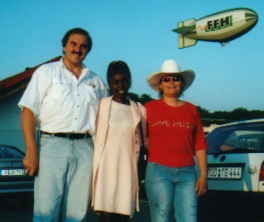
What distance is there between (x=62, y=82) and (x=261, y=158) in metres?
2.95

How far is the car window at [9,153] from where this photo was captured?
10.1 m

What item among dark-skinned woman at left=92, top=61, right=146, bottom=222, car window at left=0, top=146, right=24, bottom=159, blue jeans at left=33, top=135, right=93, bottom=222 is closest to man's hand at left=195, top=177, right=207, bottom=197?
dark-skinned woman at left=92, top=61, right=146, bottom=222

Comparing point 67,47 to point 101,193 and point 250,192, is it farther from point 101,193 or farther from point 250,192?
point 250,192

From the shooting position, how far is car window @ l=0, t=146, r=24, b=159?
10125 mm

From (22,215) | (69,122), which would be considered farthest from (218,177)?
(22,215)

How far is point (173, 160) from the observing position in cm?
434

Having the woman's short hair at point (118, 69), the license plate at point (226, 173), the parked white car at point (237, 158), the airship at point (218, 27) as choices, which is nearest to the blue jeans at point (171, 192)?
the woman's short hair at point (118, 69)

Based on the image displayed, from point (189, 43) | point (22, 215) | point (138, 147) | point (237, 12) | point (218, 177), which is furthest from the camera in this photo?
point (189, 43)

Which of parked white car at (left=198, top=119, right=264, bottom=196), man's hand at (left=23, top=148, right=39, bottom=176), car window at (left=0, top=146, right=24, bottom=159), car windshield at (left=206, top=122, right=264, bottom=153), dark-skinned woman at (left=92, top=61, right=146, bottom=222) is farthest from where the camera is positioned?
car window at (left=0, top=146, right=24, bottom=159)

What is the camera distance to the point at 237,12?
34031mm

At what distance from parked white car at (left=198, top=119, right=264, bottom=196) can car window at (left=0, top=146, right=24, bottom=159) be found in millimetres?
4432

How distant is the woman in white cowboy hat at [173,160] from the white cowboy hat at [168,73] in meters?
0.20

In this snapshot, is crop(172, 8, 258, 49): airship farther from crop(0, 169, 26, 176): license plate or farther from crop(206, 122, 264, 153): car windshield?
crop(206, 122, 264, 153): car windshield

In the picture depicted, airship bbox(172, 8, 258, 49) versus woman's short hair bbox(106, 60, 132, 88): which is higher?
airship bbox(172, 8, 258, 49)
